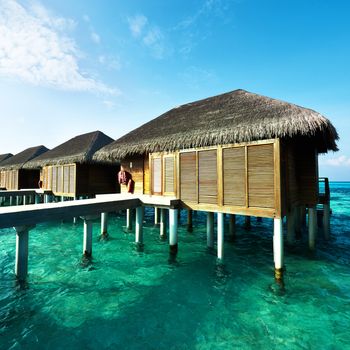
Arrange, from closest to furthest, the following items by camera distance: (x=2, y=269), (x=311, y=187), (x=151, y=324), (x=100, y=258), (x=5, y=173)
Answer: (x=151, y=324), (x=2, y=269), (x=100, y=258), (x=311, y=187), (x=5, y=173)

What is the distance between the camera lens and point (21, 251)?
5.84 metres

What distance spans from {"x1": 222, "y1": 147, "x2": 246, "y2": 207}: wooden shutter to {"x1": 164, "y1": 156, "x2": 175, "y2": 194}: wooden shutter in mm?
2238

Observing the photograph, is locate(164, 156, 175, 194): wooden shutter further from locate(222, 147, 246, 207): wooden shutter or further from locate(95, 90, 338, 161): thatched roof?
locate(222, 147, 246, 207): wooden shutter

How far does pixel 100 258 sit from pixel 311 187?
8625mm

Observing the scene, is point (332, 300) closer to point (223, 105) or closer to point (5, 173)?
point (223, 105)

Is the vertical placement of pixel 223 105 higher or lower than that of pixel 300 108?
higher

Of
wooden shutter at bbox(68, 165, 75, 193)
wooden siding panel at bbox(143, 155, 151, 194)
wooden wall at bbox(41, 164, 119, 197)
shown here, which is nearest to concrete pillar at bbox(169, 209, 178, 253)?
wooden siding panel at bbox(143, 155, 151, 194)

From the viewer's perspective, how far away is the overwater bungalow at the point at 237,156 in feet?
20.6

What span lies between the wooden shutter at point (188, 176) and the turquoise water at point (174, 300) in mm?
2325

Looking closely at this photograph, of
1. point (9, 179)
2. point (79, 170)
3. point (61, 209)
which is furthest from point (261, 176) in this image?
point (9, 179)

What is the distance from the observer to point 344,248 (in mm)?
9836

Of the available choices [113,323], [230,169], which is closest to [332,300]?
[230,169]

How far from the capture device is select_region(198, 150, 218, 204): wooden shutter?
7402mm

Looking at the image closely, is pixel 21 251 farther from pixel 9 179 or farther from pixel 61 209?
pixel 9 179
